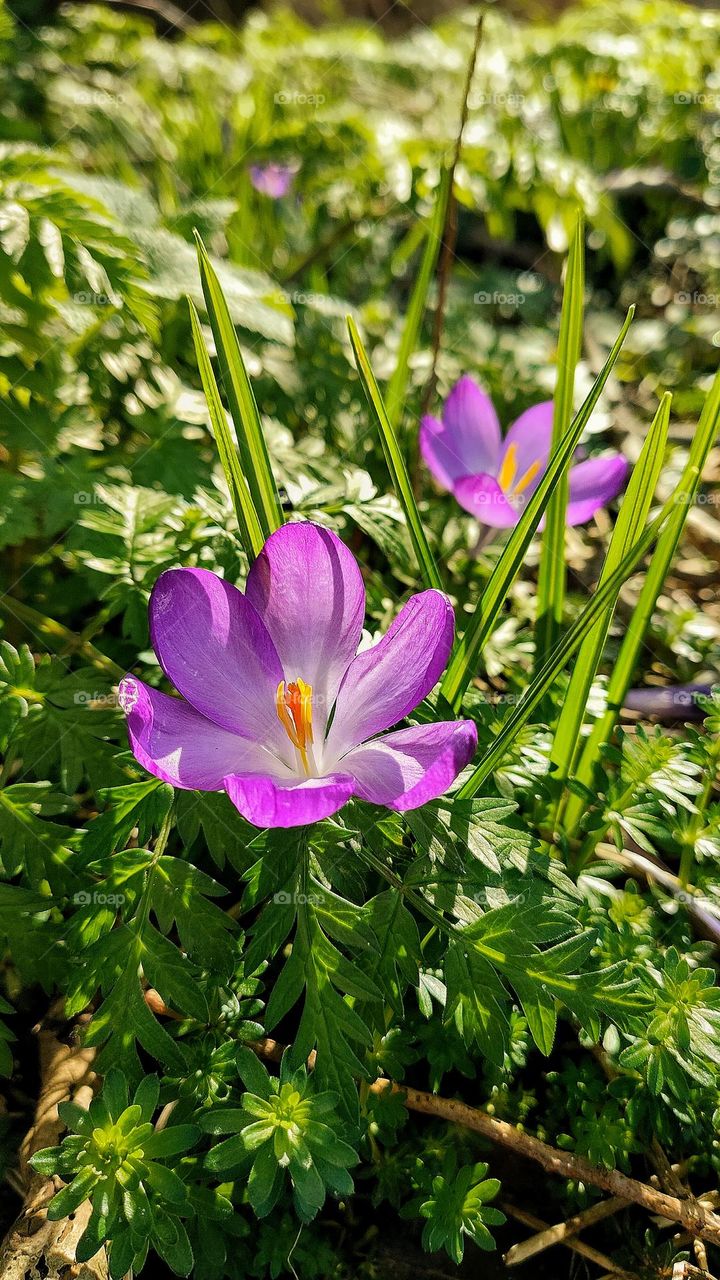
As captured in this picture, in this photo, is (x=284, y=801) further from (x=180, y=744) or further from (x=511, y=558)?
(x=511, y=558)

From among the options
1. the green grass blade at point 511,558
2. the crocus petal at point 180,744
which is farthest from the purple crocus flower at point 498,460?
the crocus petal at point 180,744

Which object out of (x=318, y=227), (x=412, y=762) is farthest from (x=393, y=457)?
(x=318, y=227)

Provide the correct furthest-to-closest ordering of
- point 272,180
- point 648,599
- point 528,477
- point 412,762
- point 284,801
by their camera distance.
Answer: point 272,180
point 528,477
point 648,599
point 412,762
point 284,801

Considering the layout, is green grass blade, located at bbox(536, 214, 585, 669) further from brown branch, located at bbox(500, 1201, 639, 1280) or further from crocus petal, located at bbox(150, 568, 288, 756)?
brown branch, located at bbox(500, 1201, 639, 1280)

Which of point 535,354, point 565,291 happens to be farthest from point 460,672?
point 535,354

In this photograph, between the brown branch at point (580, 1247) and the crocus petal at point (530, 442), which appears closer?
the brown branch at point (580, 1247)

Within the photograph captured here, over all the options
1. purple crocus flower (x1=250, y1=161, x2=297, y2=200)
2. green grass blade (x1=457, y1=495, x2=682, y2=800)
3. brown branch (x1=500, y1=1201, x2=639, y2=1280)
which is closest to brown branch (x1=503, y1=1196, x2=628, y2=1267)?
brown branch (x1=500, y1=1201, x2=639, y2=1280)

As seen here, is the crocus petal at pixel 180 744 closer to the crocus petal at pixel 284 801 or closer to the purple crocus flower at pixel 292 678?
the purple crocus flower at pixel 292 678
